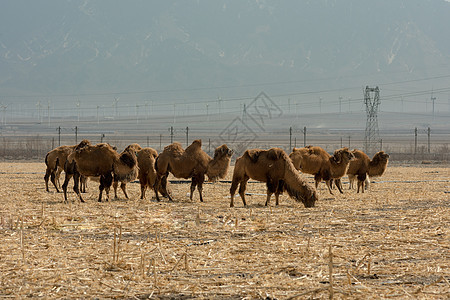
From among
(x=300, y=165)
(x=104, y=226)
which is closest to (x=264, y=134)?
(x=300, y=165)

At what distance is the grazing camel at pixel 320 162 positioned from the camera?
22.2m

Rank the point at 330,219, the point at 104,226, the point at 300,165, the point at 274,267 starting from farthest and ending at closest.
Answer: the point at 300,165 < the point at 330,219 < the point at 104,226 < the point at 274,267

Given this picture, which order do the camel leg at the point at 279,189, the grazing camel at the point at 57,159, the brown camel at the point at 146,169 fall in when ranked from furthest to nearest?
the grazing camel at the point at 57,159 → the brown camel at the point at 146,169 → the camel leg at the point at 279,189

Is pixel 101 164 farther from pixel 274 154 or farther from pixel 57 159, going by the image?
pixel 274 154

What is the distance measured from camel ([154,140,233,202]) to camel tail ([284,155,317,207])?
2.21m

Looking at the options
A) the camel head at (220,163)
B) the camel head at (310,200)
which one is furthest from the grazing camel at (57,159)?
the camel head at (310,200)

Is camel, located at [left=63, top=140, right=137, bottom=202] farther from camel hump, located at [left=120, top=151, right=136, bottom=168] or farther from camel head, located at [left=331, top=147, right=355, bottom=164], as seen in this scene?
camel head, located at [left=331, top=147, right=355, bottom=164]

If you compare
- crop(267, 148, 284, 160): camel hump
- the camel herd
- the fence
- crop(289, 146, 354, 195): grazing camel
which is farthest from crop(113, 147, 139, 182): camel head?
the fence

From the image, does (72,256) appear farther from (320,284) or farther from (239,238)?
(320,284)

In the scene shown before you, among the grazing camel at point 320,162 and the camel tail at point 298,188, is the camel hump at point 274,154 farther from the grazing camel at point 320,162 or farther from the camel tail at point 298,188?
the grazing camel at point 320,162

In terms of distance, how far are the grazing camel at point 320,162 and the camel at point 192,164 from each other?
178 inches

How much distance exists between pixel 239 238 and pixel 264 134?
492 ft

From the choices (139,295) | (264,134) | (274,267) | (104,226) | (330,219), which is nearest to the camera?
(139,295)

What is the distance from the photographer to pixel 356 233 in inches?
432
